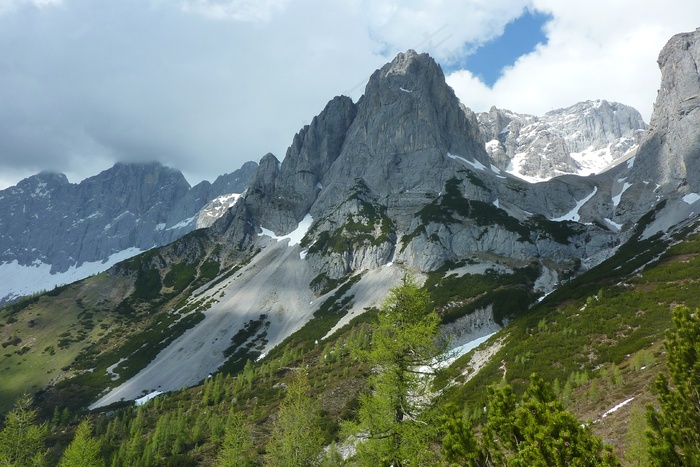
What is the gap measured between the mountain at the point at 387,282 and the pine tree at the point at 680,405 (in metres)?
17.1

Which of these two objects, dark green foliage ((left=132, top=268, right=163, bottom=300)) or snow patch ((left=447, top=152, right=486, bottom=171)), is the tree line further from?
snow patch ((left=447, top=152, right=486, bottom=171))

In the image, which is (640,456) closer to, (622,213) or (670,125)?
(622,213)

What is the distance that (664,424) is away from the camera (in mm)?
9797

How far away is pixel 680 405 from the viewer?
9.68 m

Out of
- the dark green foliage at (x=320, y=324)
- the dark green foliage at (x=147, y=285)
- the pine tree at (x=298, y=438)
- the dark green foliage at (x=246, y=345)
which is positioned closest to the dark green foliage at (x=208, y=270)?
the dark green foliage at (x=147, y=285)

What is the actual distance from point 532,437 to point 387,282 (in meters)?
107

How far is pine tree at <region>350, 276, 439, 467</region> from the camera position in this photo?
14.6 metres

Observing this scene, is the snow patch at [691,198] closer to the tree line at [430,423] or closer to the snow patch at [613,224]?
the snow patch at [613,224]

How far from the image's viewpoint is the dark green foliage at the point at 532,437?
6.93 meters

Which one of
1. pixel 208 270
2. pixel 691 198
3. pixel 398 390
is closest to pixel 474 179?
pixel 691 198

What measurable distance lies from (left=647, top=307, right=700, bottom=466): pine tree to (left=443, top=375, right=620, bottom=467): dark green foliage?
1.99 m

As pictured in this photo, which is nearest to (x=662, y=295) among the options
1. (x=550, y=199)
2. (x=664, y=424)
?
(x=664, y=424)

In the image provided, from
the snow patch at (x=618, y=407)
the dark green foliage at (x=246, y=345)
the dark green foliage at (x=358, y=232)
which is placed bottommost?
the snow patch at (x=618, y=407)

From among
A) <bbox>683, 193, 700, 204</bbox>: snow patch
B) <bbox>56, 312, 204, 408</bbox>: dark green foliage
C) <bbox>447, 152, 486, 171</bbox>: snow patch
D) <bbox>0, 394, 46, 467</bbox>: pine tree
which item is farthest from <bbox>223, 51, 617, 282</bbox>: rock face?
<bbox>0, 394, 46, 467</bbox>: pine tree
